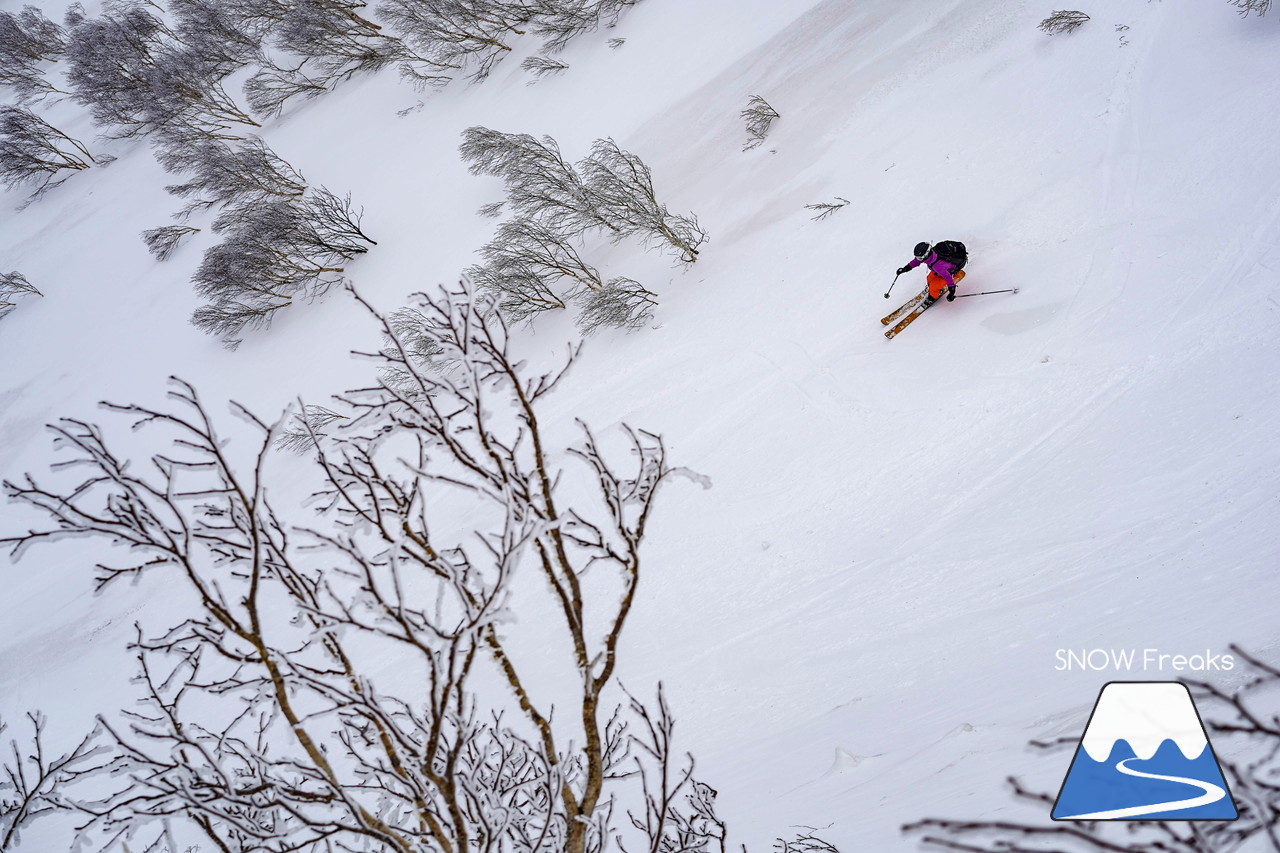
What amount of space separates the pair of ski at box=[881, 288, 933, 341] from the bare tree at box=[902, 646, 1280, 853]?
4.41 metres

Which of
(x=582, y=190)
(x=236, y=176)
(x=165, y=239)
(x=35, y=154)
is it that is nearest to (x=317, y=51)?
(x=236, y=176)

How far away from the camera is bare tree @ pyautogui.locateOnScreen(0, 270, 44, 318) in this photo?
13352 mm

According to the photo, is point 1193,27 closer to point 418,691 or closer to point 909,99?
point 909,99

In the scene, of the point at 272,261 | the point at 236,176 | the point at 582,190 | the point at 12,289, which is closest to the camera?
the point at 582,190

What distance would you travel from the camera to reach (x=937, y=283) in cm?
603

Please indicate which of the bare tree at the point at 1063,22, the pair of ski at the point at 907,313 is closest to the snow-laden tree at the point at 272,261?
the pair of ski at the point at 907,313

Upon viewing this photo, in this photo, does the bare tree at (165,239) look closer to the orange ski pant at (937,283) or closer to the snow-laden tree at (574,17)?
the snow-laden tree at (574,17)

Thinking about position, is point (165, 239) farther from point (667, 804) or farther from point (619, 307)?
point (667, 804)

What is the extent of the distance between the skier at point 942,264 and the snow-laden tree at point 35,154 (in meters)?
19.4

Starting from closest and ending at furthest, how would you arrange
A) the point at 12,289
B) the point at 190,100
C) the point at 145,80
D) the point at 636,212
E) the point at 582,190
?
the point at 636,212
the point at 582,190
the point at 12,289
the point at 190,100
the point at 145,80

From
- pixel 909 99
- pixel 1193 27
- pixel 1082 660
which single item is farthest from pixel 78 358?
pixel 1193 27

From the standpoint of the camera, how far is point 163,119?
45.7ft

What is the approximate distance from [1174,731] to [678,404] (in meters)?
5.32

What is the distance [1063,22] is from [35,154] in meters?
21.2
